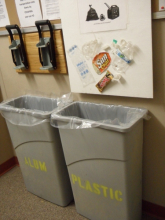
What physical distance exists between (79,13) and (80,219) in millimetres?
1348

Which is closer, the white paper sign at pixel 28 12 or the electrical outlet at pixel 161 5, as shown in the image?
the electrical outlet at pixel 161 5

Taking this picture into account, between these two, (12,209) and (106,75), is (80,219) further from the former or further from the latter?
(106,75)

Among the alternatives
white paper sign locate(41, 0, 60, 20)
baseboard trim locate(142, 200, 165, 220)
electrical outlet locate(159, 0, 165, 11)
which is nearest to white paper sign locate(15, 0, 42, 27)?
white paper sign locate(41, 0, 60, 20)

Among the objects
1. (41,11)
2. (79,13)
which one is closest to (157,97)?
(79,13)

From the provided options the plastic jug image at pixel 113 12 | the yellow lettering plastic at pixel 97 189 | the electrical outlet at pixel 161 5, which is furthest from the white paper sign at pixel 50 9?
the yellow lettering plastic at pixel 97 189

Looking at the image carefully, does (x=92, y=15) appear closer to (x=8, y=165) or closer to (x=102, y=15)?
(x=102, y=15)

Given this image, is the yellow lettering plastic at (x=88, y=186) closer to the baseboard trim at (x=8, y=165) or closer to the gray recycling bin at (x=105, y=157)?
the gray recycling bin at (x=105, y=157)

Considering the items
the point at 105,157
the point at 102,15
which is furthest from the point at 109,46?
the point at 105,157

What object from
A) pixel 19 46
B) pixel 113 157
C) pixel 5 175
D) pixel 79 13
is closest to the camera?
pixel 113 157

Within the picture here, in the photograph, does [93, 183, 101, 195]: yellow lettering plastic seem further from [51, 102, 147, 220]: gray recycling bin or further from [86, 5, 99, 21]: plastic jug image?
[86, 5, 99, 21]: plastic jug image

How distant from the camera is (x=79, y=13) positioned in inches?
50.4

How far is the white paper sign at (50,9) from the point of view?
1.40m

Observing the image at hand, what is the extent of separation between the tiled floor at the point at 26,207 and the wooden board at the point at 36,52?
39.7 inches

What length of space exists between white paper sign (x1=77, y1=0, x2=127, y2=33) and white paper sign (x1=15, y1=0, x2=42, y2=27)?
397mm
